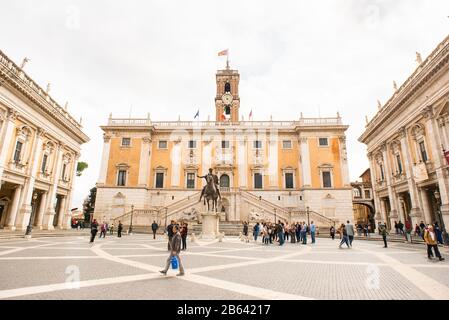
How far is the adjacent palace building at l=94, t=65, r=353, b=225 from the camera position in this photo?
3475cm

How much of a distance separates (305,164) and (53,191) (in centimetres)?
3193

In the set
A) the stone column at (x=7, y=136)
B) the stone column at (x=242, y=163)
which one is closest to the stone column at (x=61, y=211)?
the stone column at (x=7, y=136)

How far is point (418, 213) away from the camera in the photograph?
21.8 metres

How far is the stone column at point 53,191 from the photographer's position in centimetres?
2681

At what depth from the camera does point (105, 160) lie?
36.8m

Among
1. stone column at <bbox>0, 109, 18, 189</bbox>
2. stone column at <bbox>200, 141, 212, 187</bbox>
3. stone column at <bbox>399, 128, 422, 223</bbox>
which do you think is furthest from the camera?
stone column at <bbox>200, 141, 212, 187</bbox>

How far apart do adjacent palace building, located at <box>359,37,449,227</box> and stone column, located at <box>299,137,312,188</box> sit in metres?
8.29

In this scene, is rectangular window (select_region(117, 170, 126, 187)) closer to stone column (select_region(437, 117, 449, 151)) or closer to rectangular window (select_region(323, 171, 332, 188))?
rectangular window (select_region(323, 171, 332, 188))

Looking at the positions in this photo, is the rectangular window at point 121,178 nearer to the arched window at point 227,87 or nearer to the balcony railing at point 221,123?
the balcony railing at point 221,123

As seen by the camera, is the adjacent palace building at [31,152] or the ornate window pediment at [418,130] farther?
the ornate window pediment at [418,130]

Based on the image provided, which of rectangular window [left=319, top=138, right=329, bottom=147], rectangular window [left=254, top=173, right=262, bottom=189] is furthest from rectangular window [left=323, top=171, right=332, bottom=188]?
rectangular window [left=254, top=173, right=262, bottom=189]

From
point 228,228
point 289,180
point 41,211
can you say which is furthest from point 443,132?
point 41,211

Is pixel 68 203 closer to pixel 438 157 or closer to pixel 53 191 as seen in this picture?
pixel 53 191

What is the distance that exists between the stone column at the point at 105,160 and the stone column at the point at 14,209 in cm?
1314
